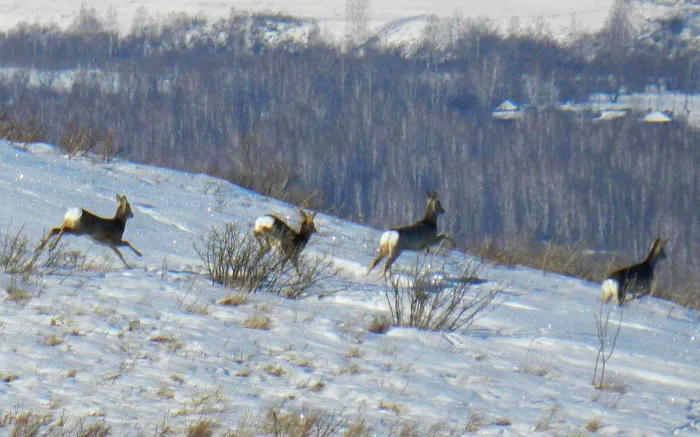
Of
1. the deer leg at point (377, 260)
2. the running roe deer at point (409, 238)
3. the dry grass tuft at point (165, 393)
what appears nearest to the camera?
the dry grass tuft at point (165, 393)

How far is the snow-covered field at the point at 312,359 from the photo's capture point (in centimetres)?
511

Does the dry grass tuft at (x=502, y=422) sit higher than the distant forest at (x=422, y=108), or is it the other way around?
the dry grass tuft at (x=502, y=422)

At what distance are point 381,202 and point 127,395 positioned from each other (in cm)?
6585

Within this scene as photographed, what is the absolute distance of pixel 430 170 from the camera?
83.9 metres

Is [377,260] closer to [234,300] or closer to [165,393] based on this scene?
[234,300]

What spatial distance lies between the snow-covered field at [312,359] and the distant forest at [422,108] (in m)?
45.7

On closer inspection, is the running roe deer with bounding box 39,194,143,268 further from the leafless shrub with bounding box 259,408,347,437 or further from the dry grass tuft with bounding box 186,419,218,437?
the dry grass tuft with bounding box 186,419,218,437

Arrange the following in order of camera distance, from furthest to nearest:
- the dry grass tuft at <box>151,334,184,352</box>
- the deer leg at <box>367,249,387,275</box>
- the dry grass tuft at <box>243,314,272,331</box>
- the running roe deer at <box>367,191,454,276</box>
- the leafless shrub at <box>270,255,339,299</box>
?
the running roe deer at <box>367,191,454,276</box> < the deer leg at <box>367,249,387,275</box> < the leafless shrub at <box>270,255,339,299</box> < the dry grass tuft at <box>243,314,272,331</box> < the dry grass tuft at <box>151,334,184,352</box>

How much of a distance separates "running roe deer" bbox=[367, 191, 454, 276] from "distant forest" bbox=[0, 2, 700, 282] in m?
42.4

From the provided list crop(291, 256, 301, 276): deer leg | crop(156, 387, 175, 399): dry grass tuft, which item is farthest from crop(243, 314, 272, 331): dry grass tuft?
crop(156, 387, 175, 399): dry grass tuft

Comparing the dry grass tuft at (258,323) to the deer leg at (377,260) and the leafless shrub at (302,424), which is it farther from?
the deer leg at (377,260)

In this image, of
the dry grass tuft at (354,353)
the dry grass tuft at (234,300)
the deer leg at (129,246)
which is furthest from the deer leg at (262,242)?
the dry grass tuft at (354,353)

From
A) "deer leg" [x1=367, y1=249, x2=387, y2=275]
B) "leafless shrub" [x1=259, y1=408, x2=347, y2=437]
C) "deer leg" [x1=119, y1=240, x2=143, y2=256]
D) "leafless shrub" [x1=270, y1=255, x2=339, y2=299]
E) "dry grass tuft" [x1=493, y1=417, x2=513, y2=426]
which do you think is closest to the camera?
"leafless shrub" [x1=259, y1=408, x2=347, y2=437]

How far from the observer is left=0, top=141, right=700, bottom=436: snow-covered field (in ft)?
16.8
